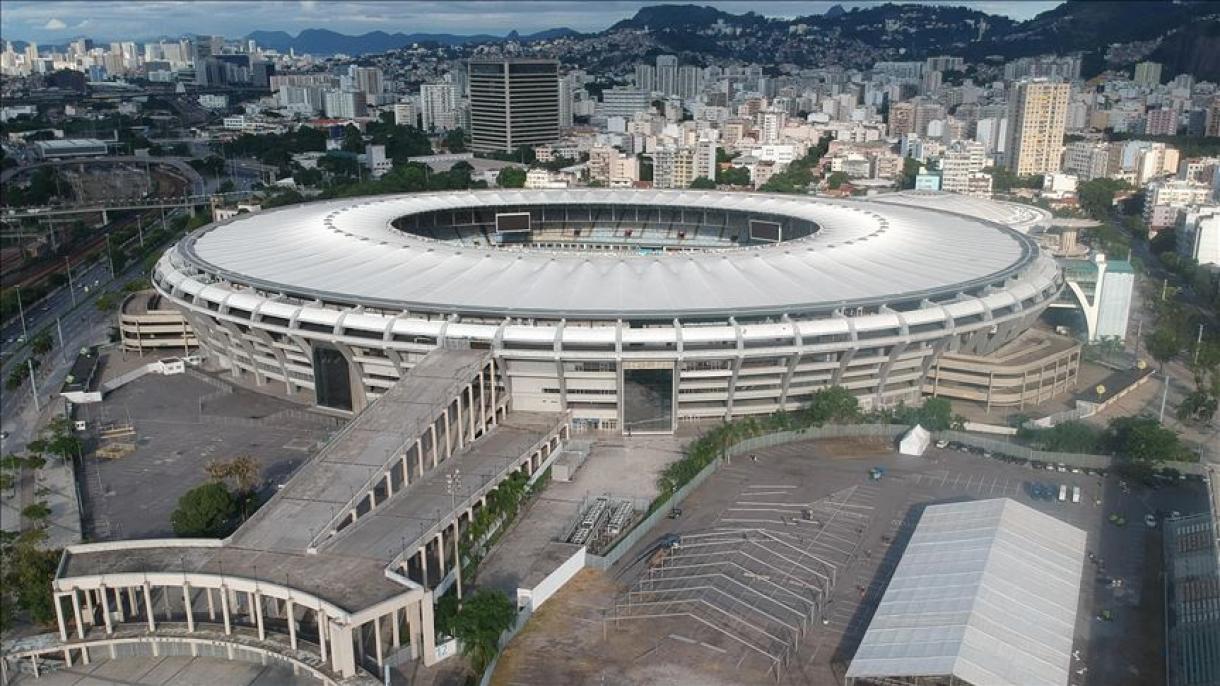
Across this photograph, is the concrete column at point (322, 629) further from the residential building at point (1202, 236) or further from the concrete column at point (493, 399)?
the residential building at point (1202, 236)

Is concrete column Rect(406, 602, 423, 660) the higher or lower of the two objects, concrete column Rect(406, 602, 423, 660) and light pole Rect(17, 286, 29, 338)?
the higher

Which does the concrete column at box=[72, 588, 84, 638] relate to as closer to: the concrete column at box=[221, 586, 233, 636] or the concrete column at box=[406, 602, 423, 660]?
the concrete column at box=[221, 586, 233, 636]

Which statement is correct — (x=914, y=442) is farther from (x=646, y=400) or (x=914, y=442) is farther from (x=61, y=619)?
(x=61, y=619)

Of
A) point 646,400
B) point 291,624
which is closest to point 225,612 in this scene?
point 291,624

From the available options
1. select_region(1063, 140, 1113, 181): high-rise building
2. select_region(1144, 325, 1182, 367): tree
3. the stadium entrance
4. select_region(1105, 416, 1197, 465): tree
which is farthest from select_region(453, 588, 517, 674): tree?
select_region(1063, 140, 1113, 181): high-rise building

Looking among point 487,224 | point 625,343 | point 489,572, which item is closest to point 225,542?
point 489,572

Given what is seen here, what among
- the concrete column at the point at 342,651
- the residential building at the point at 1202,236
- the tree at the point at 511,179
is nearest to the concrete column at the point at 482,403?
the concrete column at the point at 342,651

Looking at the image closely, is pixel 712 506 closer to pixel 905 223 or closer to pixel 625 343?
pixel 625 343
